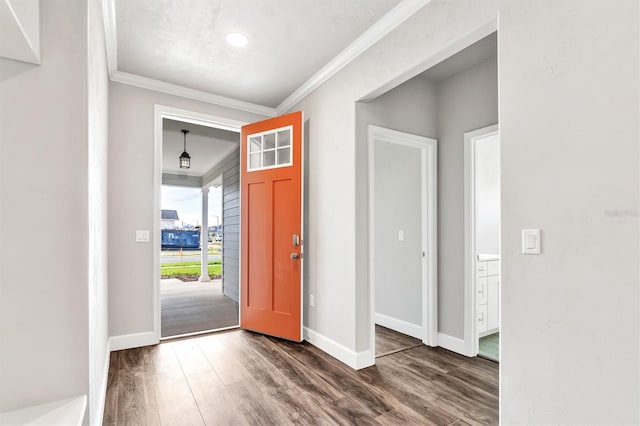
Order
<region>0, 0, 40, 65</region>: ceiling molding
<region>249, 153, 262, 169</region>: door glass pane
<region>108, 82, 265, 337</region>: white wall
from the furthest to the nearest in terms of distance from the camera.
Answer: <region>249, 153, 262, 169</region>: door glass pane
<region>108, 82, 265, 337</region>: white wall
<region>0, 0, 40, 65</region>: ceiling molding

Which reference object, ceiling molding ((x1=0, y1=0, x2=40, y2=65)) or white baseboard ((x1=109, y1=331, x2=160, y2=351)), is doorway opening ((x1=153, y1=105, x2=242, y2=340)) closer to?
white baseboard ((x1=109, y1=331, x2=160, y2=351))

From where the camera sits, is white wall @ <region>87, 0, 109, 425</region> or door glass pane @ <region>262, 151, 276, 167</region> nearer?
white wall @ <region>87, 0, 109, 425</region>

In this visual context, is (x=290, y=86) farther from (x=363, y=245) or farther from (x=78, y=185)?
(x=78, y=185)

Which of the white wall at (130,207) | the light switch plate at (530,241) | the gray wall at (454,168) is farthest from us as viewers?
the white wall at (130,207)

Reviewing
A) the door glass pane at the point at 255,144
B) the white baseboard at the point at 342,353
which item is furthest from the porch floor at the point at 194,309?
the door glass pane at the point at 255,144

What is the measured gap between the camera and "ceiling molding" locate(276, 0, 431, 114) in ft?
7.24

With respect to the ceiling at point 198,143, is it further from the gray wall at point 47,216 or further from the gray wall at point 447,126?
the gray wall at point 47,216

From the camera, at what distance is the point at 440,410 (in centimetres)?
210

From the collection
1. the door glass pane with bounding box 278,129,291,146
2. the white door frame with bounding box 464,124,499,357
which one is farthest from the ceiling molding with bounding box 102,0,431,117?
the white door frame with bounding box 464,124,499,357

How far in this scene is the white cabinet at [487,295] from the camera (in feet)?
11.1

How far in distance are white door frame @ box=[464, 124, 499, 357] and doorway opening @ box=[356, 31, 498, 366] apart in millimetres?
42

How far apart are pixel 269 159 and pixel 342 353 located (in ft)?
7.00

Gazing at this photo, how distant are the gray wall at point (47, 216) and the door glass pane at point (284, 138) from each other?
2258 millimetres

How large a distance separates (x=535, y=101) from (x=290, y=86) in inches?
97.8
